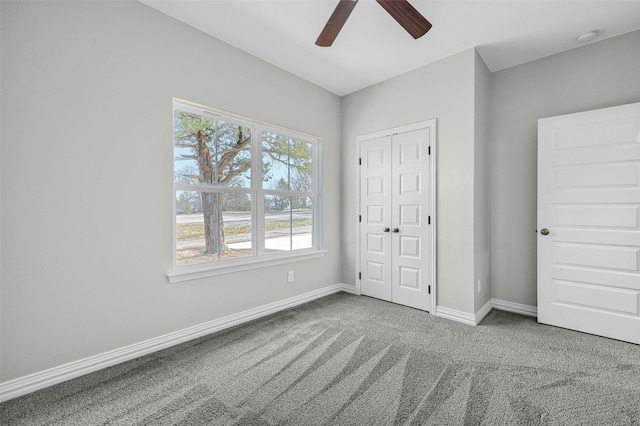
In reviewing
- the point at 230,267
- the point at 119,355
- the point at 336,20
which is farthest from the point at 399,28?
the point at 119,355

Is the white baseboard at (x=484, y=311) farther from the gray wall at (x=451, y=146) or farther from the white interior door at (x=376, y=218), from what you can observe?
the white interior door at (x=376, y=218)

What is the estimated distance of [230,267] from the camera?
109 inches

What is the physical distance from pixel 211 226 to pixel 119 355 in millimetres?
1187

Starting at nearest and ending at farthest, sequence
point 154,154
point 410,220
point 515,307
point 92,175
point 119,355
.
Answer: point 92,175, point 119,355, point 154,154, point 515,307, point 410,220

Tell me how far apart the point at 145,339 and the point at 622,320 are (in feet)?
12.9

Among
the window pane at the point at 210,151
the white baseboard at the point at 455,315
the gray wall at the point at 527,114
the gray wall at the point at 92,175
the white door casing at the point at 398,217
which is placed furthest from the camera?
the white door casing at the point at 398,217

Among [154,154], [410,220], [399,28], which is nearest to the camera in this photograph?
[154,154]

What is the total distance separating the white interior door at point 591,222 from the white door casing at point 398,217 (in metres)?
1.06

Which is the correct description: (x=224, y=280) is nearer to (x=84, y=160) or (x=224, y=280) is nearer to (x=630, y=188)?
(x=84, y=160)

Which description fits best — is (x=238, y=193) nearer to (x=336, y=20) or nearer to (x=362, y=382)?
(x=336, y=20)

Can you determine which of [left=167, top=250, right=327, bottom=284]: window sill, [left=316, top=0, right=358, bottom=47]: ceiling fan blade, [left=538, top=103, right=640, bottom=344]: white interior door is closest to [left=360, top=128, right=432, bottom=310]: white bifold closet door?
[left=167, top=250, right=327, bottom=284]: window sill

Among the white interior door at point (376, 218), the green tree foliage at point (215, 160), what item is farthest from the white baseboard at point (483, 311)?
the green tree foliage at point (215, 160)

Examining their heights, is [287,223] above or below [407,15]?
below

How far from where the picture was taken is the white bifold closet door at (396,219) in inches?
127
